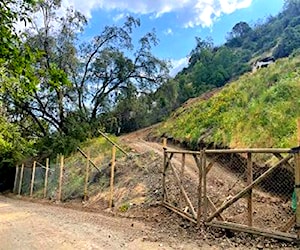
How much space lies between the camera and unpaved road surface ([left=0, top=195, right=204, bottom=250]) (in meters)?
7.07

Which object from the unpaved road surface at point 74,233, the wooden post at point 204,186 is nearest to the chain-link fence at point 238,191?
the wooden post at point 204,186

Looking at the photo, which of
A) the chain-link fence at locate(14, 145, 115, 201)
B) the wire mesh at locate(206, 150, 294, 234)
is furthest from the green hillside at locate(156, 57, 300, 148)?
the chain-link fence at locate(14, 145, 115, 201)

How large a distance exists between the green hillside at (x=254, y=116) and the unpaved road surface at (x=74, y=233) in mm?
5777

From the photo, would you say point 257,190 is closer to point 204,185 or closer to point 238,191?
point 238,191

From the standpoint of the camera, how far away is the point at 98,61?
91.7 ft

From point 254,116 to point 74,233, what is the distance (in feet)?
31.1

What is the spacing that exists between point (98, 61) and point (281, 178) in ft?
66.6

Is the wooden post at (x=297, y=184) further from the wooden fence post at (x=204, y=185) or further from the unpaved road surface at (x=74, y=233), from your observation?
the wooden fence post at (x=204, y=185)

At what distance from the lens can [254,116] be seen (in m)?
15.1

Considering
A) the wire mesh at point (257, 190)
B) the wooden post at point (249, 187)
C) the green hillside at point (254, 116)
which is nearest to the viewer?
the wooden post at point (249, 187)

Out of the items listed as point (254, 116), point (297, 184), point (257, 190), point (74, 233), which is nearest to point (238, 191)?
point (257, 190)

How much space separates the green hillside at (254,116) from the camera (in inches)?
510

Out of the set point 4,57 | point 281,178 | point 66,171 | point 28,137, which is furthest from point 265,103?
point 28,137

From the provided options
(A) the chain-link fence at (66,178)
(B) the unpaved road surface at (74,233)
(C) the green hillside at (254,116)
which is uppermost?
(C) the green hillside at (254,116)
